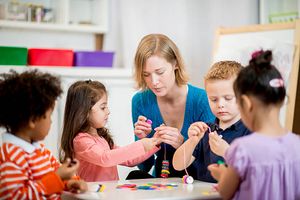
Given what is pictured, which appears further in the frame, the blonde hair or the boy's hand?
the blonde hair

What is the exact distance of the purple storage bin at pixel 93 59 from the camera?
3.17m

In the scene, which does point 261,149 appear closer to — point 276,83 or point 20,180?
point 276,83

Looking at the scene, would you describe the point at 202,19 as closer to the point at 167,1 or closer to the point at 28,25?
the point at 167,1

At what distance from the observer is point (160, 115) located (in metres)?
2.29

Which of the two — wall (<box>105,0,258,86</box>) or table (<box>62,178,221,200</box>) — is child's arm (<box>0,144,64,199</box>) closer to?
table (<box>62,178,221,200</box>)

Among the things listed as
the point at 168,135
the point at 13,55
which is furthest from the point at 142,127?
the point at 13,55

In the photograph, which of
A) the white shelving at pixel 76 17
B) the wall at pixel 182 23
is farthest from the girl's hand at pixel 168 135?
the white shelving at pixel 76 17

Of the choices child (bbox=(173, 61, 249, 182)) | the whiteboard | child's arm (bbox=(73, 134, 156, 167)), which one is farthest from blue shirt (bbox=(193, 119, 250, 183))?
the whiteboard

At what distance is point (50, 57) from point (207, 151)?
1.49 meters

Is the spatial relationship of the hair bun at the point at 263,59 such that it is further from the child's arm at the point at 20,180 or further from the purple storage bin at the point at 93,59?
the purple storage bin at the point at 93,59

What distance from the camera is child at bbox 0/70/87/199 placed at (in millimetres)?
1442

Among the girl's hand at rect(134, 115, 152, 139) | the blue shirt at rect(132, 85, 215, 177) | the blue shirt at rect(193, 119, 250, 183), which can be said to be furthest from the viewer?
the blue shirt at rect(132, 85, 215, 177)

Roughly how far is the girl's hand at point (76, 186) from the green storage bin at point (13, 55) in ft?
5.09

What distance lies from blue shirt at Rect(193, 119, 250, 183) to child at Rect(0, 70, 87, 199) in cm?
52
